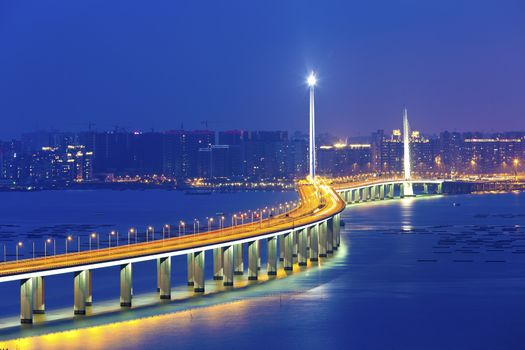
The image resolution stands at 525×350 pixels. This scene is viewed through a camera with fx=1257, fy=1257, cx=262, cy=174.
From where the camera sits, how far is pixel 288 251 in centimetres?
7231

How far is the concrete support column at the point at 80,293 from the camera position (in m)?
52.2

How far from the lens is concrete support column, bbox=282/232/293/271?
2820 inches

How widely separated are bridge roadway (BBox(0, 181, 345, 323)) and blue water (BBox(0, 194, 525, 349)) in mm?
1116

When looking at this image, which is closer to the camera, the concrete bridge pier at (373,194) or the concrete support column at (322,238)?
the concrete support column at (322,238)

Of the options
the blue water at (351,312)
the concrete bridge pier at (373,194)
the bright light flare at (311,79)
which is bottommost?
the blue water at (351,312)

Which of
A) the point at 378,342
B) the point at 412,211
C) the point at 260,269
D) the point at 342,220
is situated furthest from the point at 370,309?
the point at 412,211

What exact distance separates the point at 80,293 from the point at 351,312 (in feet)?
41.9

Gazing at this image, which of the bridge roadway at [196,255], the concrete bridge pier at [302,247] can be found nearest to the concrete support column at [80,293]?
the bridge roadway at [196,255]

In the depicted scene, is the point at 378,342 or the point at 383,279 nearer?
the point at 378,342

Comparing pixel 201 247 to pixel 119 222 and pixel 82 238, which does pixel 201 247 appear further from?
pixel 119 222

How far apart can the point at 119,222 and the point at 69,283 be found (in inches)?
2304

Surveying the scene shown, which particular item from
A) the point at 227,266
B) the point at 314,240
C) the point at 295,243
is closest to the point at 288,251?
the point at 295,243

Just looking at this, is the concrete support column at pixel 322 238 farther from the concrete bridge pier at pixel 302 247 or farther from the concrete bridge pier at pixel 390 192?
the concrete bridge pier at pixel 390 192

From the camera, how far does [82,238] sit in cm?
9988
